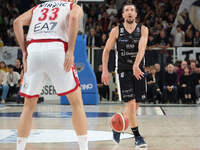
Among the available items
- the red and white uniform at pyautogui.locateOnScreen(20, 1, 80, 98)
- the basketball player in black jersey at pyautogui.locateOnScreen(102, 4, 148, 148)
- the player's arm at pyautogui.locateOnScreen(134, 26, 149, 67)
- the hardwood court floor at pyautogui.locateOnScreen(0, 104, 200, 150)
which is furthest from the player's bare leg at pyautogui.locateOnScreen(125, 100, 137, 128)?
the red and white uniform at pyautogui.locateOnScreen(20, 1, 80, 98)

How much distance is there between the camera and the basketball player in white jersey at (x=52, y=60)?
362cm

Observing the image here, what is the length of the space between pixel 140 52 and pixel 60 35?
158 cm

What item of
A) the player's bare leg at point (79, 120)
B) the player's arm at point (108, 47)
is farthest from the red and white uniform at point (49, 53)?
the player's arm at point (108, 47)

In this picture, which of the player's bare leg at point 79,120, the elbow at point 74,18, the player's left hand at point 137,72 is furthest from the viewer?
the player's left hand at point 137,72

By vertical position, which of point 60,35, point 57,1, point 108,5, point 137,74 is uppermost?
point 108,5

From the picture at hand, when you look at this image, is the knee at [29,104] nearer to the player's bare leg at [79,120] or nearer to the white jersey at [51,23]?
the player's bare leg at [79,120]

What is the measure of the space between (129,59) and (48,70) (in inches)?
73.7

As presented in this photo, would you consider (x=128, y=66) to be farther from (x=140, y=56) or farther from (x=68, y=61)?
(x=68, y=61)

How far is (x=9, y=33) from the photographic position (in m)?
16.6

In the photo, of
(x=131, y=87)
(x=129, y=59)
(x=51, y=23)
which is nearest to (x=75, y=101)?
(x=51, y=23)

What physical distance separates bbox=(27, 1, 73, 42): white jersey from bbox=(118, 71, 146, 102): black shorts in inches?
67.3

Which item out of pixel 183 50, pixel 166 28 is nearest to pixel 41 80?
pixel 183 50

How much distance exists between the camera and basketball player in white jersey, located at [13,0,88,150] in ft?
11.9

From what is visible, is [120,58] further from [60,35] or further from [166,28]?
[166,28]
